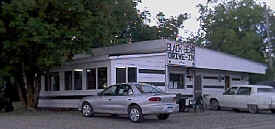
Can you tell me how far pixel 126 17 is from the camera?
2944cm

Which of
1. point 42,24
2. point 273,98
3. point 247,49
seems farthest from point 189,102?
point 247,49

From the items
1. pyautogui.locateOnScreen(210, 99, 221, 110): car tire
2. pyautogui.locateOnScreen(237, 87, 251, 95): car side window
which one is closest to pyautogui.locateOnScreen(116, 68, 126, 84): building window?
pyautogui.locateOnScreen(210, 99, 221, 110): car tire

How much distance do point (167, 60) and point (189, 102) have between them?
8.41 feet

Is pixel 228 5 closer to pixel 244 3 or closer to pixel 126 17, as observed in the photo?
pixel 244 3

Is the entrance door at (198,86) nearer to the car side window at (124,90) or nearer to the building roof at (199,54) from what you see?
the building roof at (199,54)

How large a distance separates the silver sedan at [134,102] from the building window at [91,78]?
320 centimetres

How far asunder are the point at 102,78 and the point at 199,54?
6.41 metres

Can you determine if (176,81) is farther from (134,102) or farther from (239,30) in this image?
(239,30)

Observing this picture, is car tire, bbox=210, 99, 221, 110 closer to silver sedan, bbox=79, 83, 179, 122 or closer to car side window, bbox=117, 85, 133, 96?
silver sedan, bbox=79, 83, 179, 122

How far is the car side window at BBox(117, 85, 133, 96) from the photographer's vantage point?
16748 mm

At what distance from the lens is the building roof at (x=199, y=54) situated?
75.4ft

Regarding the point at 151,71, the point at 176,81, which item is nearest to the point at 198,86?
the point at 176,81

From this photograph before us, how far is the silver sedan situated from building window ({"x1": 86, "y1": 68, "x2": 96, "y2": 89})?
3197mm

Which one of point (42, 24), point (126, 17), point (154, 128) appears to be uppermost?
point (126, 17)
